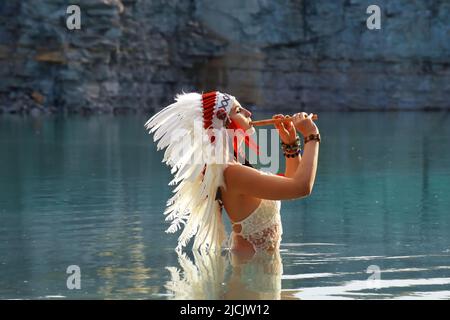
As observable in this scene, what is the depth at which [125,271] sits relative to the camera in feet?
28.4

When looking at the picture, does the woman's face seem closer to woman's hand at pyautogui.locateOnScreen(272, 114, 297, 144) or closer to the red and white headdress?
the red and white headdress

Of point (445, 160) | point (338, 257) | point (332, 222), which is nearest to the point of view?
point (338, 257)

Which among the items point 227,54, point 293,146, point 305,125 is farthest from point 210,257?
point 227,54

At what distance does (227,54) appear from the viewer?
52188 millimetres

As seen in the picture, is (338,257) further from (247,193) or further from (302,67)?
(302,67)

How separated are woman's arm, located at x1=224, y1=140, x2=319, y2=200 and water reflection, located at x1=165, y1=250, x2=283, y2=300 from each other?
0.64 m

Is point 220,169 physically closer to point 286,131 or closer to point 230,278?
point 286,131

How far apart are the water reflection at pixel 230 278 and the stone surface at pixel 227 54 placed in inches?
1603

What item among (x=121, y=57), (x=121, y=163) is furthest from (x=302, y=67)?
(x=121, y=163)

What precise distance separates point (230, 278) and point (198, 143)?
1.02m

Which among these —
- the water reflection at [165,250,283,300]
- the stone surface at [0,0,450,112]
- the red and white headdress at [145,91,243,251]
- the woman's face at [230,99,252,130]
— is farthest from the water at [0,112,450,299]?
the stone surface at [0,0,450,112]
